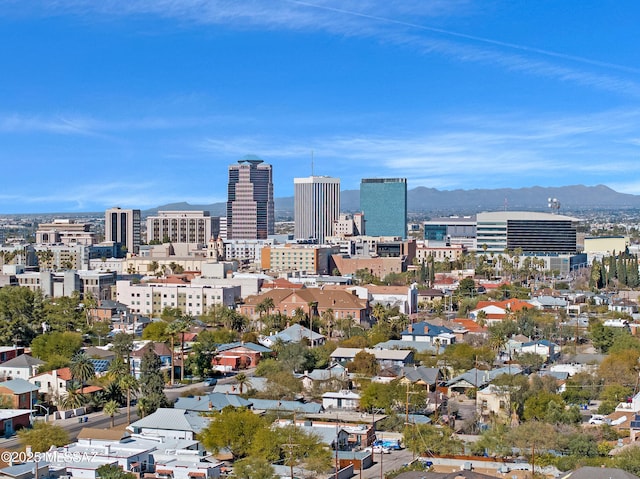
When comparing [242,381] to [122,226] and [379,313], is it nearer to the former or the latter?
[379,313]

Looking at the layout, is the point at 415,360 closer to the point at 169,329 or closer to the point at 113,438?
the point at 169,329

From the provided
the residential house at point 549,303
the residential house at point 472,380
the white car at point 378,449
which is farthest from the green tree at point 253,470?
the residential house at point 549,303

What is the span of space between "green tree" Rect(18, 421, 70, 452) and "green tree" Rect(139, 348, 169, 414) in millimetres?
5368

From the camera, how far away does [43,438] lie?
29438 millimetres

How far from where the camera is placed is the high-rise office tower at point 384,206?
7461 inches

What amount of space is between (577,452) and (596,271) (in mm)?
64070

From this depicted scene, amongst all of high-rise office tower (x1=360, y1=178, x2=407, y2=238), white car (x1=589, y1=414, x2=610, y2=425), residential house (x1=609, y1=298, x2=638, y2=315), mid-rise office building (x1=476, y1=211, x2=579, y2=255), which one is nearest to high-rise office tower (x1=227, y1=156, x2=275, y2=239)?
high-rise office tower (x1=360, y1=178, x2=407, y2=238)

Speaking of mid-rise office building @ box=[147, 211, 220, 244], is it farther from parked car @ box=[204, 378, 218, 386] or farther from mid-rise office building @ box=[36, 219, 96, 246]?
parked car @ box=[204, 378, 218, 386]

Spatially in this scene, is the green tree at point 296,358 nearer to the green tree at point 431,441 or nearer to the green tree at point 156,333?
the green tree at point 156,333

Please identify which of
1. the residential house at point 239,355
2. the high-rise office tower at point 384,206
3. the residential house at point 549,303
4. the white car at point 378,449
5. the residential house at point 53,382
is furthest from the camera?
the high-rise office tower at point 384,206

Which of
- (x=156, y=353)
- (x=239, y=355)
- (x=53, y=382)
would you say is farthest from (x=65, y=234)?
(x=53, y=382)

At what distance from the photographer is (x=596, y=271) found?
91938 millimetres

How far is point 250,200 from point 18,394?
428ft

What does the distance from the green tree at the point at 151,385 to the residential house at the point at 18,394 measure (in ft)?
13.6
